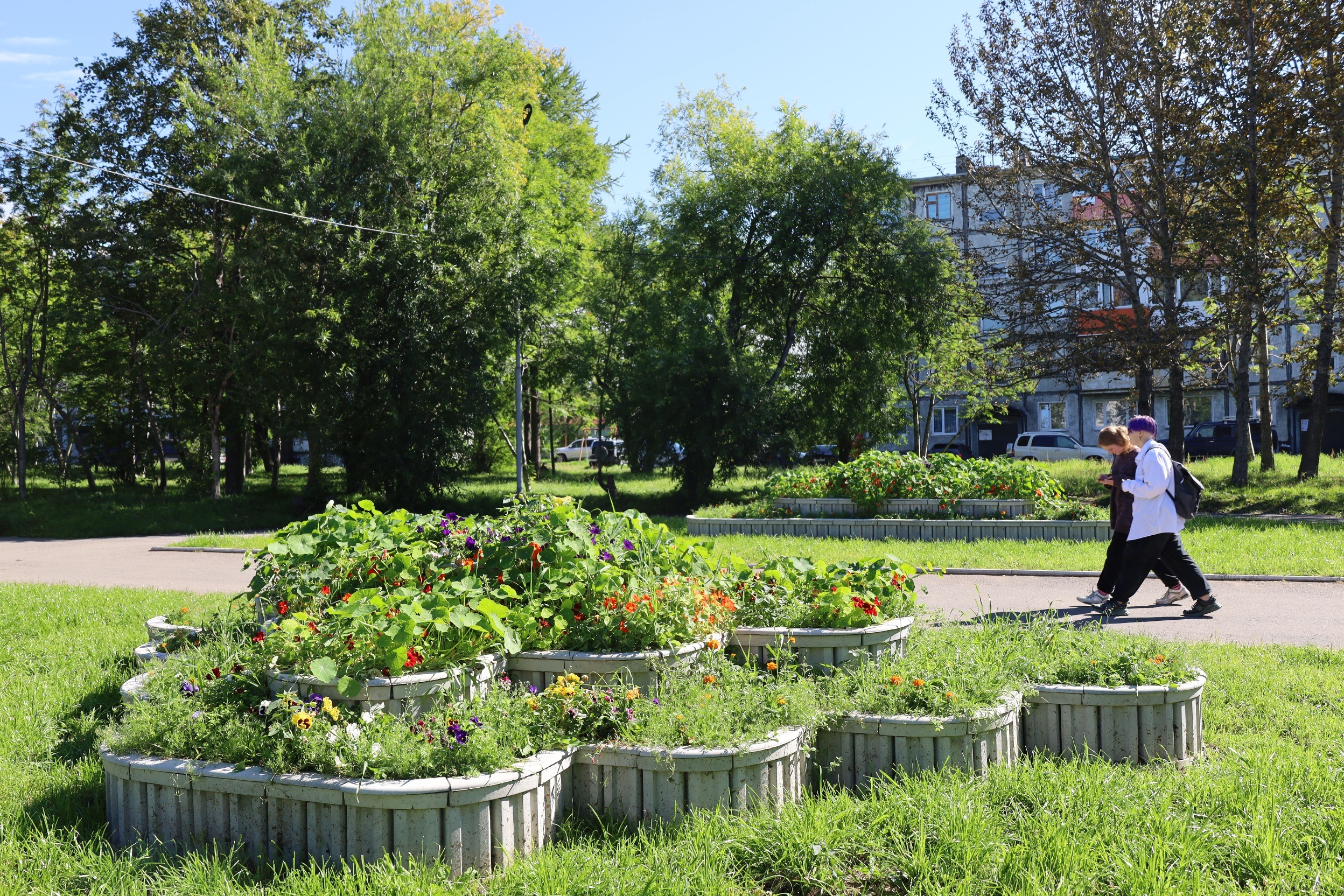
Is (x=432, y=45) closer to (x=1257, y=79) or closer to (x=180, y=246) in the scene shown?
(x=180, y=246)

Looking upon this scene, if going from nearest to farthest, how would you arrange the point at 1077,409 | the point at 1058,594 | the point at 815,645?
1. the point at 815,645
2. the point at 1058,594
3. the point at 1077,409

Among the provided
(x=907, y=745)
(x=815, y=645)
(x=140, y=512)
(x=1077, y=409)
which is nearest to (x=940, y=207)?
(x=1077, y=409)

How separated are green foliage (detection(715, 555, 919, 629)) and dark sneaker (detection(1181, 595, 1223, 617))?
395 cm

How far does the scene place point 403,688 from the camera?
4.05m

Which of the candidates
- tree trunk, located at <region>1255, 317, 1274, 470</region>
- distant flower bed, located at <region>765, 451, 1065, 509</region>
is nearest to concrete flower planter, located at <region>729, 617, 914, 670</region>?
distant flower bed, located at <region>765, 451, 1065, 509</region>

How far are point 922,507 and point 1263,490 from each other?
381 inches

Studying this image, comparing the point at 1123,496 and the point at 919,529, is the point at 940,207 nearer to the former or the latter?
the point at 919,529

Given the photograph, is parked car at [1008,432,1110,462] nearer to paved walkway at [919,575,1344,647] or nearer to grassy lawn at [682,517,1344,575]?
grassy lawn at [682,517,1344,575]

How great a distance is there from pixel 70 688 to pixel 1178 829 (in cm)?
634

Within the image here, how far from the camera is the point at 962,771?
4176 millimetres

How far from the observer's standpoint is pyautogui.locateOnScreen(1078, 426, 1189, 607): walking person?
839 centimetres

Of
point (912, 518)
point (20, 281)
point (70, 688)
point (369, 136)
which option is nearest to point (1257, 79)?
point (912, 518)

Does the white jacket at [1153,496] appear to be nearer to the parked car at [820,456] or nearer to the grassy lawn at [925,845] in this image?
the grassy lawn at [925,845]

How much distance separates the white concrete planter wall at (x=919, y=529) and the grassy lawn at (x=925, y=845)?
911 cm
